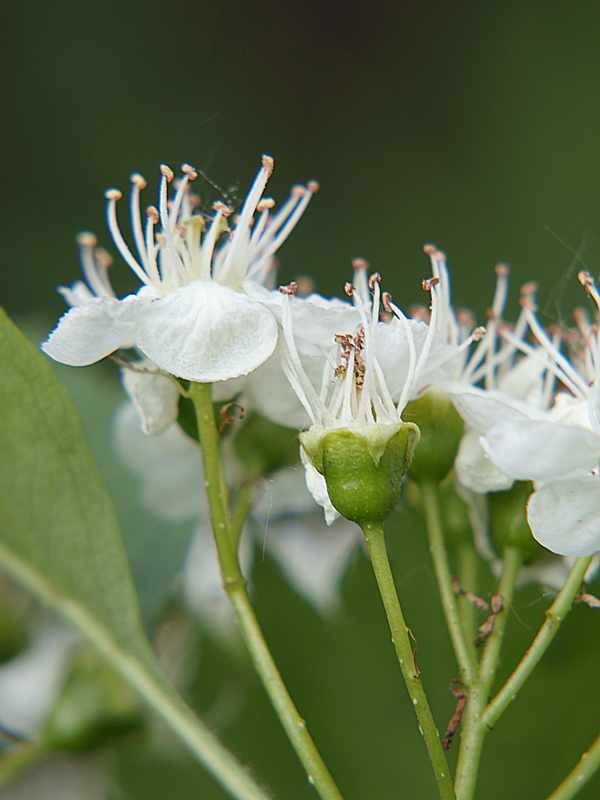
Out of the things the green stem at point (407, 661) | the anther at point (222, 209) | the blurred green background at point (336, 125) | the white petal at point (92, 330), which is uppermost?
the anther at point (222, 209)

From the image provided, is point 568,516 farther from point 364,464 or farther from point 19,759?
point 19,759

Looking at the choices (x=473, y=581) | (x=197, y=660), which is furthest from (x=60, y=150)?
(x=473, y=581)


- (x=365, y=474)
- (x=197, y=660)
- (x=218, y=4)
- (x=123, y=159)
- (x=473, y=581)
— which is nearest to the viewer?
(x=365, y=474)

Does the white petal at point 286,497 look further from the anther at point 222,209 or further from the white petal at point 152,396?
the anther at point 222,209

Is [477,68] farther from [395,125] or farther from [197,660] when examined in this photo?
[197,660]

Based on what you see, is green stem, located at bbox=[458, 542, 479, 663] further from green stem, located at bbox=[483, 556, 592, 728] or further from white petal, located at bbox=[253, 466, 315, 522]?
white petal, located at bbox=[253, 466, 315, 522]

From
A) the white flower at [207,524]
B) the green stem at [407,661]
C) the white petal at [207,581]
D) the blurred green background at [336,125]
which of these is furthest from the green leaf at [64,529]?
the blurred green background at [336,125]
